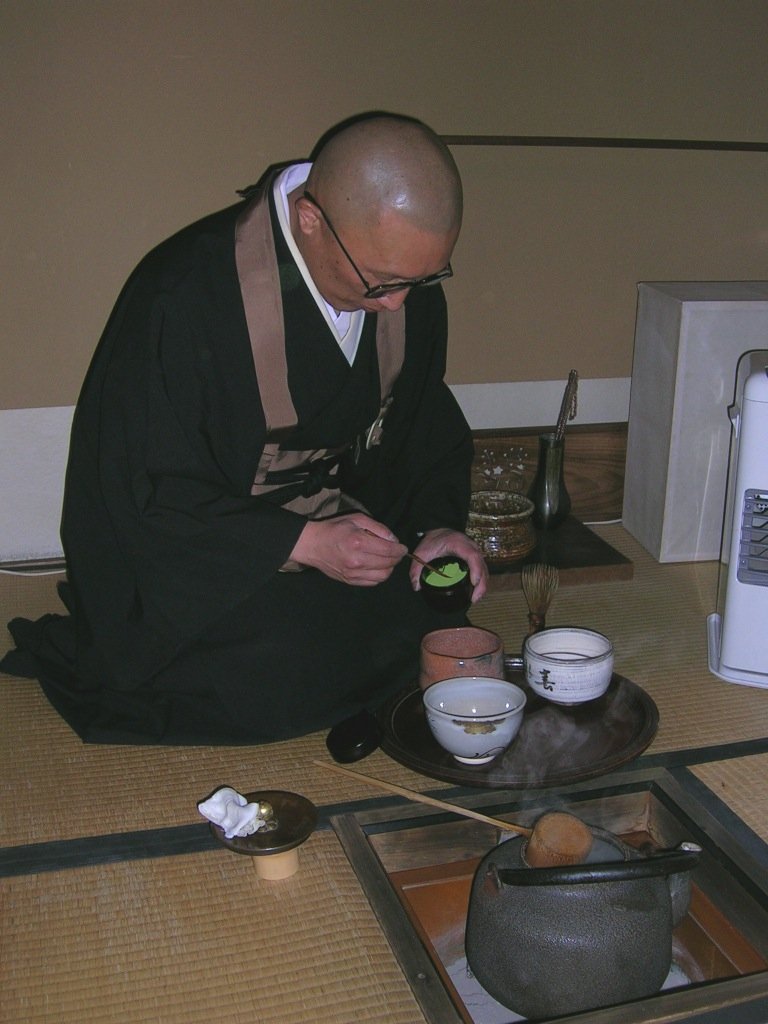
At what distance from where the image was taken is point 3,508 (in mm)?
3248

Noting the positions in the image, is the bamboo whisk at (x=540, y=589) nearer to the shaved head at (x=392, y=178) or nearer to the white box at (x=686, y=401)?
the white box at (x=686, y=401)

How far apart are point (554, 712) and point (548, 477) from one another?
51.5 inches

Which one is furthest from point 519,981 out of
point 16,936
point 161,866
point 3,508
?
point 3,508

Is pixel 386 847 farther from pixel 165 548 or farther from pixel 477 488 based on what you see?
pixel 477 488

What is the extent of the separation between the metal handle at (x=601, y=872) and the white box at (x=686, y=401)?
6.19 ft

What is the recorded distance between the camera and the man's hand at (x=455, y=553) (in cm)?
240

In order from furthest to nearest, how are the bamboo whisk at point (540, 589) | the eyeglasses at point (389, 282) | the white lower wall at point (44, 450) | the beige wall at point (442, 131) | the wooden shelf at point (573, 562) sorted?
1. the white lower wall at point (44, 450)
2. the wooden shelf at point (573, 562)
3. the beige wall at point (442, 131)
4. the bamboo whisk at point (540, 589)
5. the eyeglasses at point (389, 282)

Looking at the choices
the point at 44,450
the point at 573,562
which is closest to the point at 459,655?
the point at 573,562

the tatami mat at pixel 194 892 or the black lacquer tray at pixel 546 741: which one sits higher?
the black lacquer tray at pixel 546 741

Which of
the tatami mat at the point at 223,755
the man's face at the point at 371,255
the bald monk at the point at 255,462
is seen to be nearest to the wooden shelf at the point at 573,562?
the tatami mat at the point at 223,755

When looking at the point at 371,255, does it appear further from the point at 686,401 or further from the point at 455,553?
the point at 686,401

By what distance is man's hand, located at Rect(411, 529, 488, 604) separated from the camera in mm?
2404

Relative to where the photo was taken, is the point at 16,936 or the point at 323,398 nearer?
the point at 16,936

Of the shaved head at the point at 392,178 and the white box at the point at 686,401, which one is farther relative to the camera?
the white box at the point at 686,401
